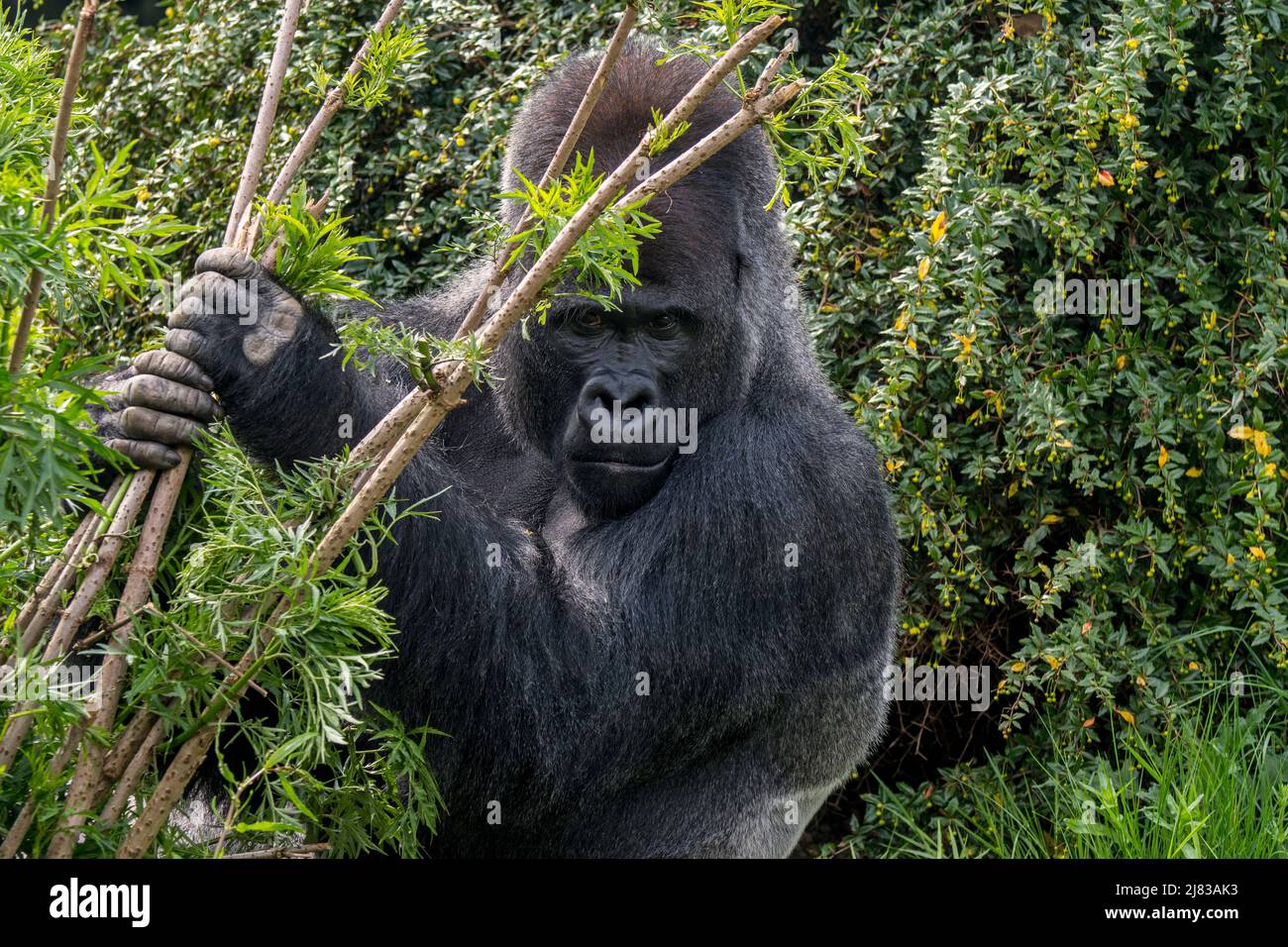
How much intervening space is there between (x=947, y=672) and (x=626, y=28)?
2543 millimetres

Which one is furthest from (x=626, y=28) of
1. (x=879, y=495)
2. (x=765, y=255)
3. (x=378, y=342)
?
(x=879, y=495)

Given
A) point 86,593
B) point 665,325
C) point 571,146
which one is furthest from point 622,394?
point 86,593

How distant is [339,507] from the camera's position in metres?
2.52

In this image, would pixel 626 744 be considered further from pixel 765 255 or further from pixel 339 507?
pixel 765 255

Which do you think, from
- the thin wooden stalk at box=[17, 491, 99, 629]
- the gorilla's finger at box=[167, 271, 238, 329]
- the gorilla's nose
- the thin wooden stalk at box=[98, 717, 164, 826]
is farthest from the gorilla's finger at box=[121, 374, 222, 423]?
the gorilla's nose

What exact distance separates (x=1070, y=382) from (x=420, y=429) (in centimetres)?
246

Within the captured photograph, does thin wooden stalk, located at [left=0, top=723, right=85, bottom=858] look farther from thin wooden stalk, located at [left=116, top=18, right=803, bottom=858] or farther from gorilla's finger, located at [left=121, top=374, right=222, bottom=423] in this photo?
gorilla's finger, located at [left=121, top=374, right=222, bottom=423]

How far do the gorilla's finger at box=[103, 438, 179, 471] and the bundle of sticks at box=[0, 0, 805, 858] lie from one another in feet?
0.06

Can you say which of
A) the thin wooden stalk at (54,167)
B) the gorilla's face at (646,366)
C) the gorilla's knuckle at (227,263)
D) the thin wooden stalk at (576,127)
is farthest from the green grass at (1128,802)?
the thin wooden stalk at (54,167)

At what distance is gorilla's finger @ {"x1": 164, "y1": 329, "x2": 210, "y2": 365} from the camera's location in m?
2.70

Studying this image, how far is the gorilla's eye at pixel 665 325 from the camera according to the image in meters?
3.25

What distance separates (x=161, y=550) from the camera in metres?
2.58

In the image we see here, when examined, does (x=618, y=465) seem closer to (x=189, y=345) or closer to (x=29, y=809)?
(x=189, y=345)

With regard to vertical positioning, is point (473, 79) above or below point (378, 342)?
above
